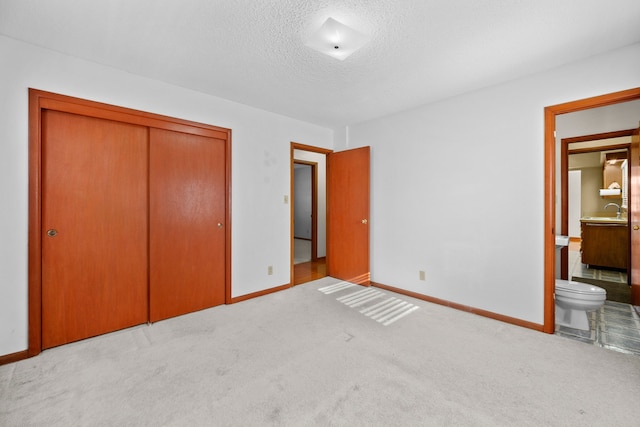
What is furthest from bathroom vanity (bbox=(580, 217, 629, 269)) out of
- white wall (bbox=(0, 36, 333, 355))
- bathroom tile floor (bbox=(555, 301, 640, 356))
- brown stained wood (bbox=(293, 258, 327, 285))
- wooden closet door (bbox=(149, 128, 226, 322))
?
wooden closet door (bbox=(149, 128, 226, 322))

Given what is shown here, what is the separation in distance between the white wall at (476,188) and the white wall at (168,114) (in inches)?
54.4

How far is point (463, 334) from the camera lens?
244 cm

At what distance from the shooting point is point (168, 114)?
9.09 ft

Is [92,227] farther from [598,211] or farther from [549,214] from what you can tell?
[598,211]

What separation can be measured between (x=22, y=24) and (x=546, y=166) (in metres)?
4.22

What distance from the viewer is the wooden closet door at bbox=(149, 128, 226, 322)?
8.91 feet

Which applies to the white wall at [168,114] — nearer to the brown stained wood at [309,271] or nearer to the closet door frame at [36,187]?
the closet door frame at [36,187]

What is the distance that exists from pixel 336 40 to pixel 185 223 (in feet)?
7.46

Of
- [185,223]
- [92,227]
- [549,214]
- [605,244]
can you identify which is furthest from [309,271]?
[605,244]

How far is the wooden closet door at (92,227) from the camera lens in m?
2.21

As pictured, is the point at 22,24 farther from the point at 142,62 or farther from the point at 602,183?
the point at 602,183

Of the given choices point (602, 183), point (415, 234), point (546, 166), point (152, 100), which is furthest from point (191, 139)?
point (602, 183)

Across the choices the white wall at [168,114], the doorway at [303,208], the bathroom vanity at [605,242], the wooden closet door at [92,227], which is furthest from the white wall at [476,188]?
the doorway at [303,208]

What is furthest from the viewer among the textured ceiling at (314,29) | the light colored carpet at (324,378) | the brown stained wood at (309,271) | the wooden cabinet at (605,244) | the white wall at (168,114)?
the wooden cabinet at (605,244)
